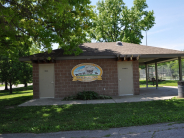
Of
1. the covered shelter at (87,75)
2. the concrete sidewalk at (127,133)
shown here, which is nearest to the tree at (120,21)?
the covered shelter at (87,75)

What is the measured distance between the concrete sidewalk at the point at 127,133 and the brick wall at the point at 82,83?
22.0 ft

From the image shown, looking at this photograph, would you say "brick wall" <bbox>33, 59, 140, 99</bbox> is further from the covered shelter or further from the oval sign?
the oval sign

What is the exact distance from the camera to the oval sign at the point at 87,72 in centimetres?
1161

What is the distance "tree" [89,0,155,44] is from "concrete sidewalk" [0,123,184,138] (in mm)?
23932

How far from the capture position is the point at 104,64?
463 inches

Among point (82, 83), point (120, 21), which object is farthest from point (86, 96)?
point (120, 21)

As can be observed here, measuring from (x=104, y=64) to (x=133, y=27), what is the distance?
21.9m

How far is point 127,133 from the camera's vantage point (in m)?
4.52

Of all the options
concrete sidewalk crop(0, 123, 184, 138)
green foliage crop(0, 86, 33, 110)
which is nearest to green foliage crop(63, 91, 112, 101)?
green foliage crop(0, 86, 33, 110)

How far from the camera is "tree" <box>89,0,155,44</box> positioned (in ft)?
97.5

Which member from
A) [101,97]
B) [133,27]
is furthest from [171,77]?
[101,97]

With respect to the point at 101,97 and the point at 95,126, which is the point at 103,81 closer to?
the point at 101,97

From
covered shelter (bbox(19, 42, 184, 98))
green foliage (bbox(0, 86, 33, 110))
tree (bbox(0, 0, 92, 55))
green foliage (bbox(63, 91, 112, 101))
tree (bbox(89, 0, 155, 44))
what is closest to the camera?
tree (bbox(0, 0, 92, 55))

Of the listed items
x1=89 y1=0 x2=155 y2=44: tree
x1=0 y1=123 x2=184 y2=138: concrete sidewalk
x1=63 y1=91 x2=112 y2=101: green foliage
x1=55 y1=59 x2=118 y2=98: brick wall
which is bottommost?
x1=0 y1=123 x2=184 y2=138: concrete sidewalk
